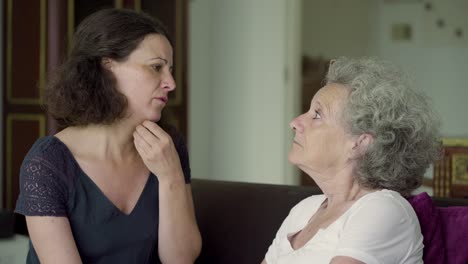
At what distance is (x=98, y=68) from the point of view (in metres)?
1.84

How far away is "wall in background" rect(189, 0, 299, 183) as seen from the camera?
17.3 ft

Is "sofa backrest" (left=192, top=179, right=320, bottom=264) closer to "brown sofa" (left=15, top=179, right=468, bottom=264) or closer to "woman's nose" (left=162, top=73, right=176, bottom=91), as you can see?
"brown sofa" (left=15, top=179, right=468, bottom=264)

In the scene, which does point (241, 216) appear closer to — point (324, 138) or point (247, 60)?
point (324, 138)

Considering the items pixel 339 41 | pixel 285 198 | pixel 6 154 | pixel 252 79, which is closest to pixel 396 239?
pixel 285 198

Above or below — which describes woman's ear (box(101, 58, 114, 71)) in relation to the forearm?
Answer: above

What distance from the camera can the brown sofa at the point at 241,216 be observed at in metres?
2.01

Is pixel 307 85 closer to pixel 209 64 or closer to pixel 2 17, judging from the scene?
pixel 209 64

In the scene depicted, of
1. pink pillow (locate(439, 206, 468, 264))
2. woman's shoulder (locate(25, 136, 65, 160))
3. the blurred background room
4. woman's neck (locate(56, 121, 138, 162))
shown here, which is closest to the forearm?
woman's neck (locate(56, 121, 138, 162))

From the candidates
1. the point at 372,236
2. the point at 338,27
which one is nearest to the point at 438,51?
the point at 338,27

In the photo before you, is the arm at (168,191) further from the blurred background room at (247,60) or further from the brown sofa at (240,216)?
Result: the blurred background room at (247,60)

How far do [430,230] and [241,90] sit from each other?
3975mm

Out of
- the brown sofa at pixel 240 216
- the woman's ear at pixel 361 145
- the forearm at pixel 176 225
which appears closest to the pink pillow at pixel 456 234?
the woman's ear at pixel 361 145

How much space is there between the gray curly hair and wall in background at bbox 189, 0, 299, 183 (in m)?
3.65

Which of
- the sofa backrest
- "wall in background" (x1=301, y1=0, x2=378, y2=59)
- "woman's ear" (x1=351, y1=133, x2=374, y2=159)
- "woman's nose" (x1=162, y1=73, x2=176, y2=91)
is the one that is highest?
"wall in background" (x1=301, y1=0, x2=378, y2=59)
